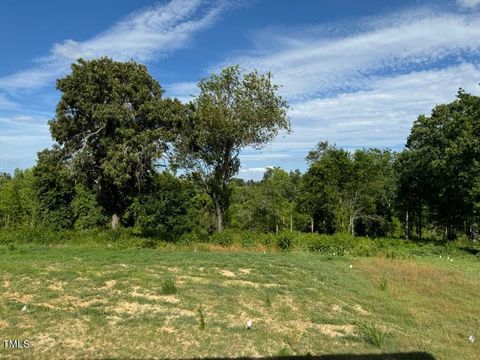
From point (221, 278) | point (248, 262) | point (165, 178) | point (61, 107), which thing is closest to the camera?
point (221, 278)

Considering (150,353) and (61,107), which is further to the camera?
(61,107)

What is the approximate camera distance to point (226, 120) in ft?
95.6

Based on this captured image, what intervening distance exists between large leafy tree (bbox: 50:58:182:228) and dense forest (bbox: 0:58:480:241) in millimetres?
66

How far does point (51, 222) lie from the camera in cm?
5197

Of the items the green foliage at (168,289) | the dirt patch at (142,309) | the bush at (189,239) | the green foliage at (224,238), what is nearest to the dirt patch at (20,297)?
the dirt patch at (142,309)

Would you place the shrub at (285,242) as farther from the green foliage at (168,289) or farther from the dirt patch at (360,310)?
the green foliage at (168,289)

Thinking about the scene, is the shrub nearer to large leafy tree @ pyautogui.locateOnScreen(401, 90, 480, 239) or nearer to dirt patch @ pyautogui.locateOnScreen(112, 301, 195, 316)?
large leafy tree @ pyautogui.locateOnScreen(401, 90, 480, 239)

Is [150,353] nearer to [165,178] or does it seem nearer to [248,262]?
[248,262]

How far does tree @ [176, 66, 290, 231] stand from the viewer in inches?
1166

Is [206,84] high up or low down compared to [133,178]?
up

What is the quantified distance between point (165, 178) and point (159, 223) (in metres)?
7.69

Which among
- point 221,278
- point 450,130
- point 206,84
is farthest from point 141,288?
point 450,130

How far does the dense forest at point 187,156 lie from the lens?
84.2ft

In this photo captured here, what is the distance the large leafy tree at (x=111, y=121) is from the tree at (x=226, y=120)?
323cm
